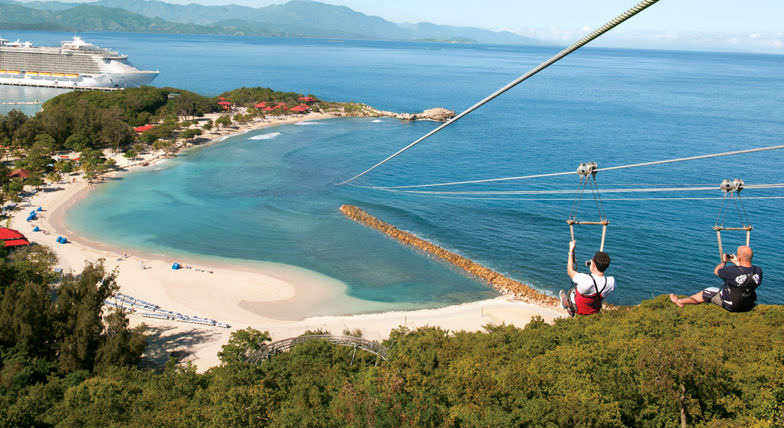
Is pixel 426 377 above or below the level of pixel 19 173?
below

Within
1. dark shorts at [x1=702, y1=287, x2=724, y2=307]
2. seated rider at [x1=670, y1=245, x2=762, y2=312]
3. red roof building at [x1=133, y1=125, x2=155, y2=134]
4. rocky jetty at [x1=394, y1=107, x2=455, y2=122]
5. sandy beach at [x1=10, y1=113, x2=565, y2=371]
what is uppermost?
rocky jetty at [x1=394, y1=107, x2=455, y2=122]

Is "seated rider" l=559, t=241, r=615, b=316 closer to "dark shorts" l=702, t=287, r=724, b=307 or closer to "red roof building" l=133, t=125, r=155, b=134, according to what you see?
"dark shorts" l=702, t=287, r=724, b=307

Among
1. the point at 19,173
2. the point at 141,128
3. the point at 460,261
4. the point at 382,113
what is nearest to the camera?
the point at 460,261

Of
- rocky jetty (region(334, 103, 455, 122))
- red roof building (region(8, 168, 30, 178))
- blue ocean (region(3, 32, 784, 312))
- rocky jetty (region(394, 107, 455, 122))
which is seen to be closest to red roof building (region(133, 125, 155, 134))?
blue ocean (region(3, 32, 784, 312))

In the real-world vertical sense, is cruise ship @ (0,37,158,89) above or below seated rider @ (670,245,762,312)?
above

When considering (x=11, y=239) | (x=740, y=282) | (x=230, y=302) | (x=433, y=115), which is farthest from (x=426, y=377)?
(x=433, y=115)

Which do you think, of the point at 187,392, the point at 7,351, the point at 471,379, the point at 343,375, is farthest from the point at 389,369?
the point at 7,351

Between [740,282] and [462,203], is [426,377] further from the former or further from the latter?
[462,203]

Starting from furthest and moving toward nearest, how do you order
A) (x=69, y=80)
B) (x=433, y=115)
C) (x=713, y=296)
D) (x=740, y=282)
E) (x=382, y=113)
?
(x=69, y=80), (x=382, y=113), (x=433, y=115), (x=713, y=296), (x=740, y=282)
